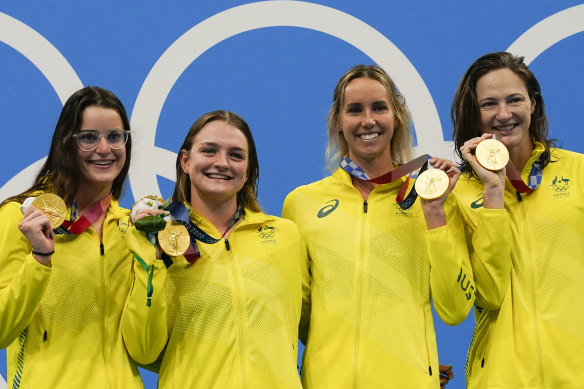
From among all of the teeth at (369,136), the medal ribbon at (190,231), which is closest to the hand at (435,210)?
the teeth at (369,136)

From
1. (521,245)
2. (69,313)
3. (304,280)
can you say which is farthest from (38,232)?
(521,245)

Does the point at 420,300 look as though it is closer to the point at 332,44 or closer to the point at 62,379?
the point at 62,379

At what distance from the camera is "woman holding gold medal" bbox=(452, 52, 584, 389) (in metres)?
2.84

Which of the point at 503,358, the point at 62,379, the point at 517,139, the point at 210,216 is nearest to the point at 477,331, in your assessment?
the point at 503,358

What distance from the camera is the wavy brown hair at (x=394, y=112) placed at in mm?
3129

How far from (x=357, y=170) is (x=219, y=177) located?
0.55m

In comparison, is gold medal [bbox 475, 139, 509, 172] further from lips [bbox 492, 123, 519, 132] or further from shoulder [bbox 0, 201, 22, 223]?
shoulder [bbox 0, 201, 22, 223]

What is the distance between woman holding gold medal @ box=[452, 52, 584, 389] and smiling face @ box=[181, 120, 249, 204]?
839mm

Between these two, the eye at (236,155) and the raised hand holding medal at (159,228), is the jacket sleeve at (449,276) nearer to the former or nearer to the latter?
the eye at (236,155)

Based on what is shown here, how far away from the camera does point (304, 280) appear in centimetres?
300

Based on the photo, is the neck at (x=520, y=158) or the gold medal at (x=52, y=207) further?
the neck at (x=520, y=158)

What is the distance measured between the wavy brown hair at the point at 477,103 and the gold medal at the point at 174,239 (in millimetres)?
1163

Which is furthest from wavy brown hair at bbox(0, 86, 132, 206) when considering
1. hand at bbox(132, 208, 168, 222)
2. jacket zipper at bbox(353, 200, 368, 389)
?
jacket zipper at bbox(353, 200, 368, 389)

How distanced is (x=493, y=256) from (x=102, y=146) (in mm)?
1433
